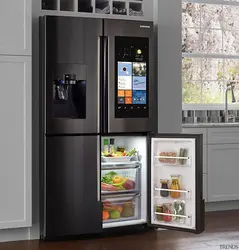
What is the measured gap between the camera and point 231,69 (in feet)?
19.7

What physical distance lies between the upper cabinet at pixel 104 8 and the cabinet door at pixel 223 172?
153 centimetres

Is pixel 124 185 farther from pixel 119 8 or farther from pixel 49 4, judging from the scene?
pixel 49 4

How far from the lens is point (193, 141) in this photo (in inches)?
162

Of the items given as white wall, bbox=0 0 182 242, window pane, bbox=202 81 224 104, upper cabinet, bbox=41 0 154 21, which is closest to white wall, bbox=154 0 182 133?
white wall, bbox=0 0 182 242

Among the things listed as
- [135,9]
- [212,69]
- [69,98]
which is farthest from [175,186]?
[212,69]

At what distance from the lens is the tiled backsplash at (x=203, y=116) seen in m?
5.65

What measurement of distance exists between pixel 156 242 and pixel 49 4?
82.3 inches

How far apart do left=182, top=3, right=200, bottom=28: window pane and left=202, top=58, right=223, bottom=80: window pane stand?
0.41 m

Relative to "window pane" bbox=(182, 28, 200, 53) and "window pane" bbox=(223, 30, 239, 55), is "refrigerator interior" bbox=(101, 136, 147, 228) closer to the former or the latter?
"window pane" bbox=(182, 28, 200, 53)

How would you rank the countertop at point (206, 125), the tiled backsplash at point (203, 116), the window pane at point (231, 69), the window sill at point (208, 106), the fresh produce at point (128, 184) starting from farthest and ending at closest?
the window pane at point (231, 69)
the window sill at point (208, 106)
the tiled backsplash at point (203, 116)
the countertop at point (206, 125)
the fresh produce at point (128, 184)

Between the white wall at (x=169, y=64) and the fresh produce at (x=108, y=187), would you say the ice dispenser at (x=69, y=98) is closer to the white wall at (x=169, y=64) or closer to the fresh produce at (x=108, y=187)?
the fresh produce at (x=108, y=187)

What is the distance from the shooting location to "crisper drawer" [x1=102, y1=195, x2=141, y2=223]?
171 inches

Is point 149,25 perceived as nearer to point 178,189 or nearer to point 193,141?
point 193,141
